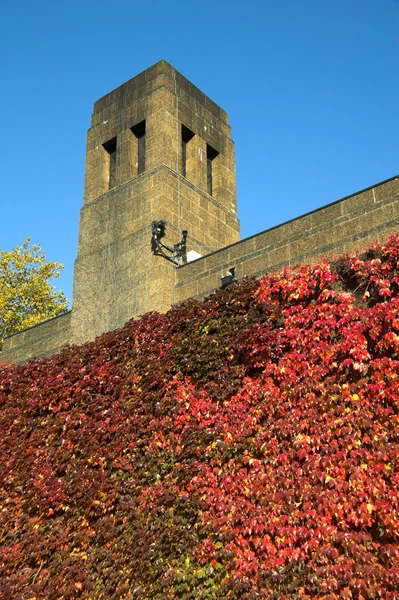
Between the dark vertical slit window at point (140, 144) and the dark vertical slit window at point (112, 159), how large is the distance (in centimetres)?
53

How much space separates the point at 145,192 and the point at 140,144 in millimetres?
1728

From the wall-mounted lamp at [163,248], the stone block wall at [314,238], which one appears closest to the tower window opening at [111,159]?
the wall-mounted lamp at [163,248]

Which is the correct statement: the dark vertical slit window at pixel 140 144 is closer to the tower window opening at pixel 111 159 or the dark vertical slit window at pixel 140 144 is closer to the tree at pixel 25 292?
the tower window opening at pixel 111 159

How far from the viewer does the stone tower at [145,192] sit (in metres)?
11.9

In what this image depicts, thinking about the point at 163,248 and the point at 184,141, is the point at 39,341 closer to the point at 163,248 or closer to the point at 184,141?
the point at 163,248

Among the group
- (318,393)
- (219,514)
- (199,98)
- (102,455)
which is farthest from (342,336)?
(199,98)

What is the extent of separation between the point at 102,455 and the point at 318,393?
10.2ft

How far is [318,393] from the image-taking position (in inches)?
286

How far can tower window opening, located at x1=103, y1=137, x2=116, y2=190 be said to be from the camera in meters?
13.7

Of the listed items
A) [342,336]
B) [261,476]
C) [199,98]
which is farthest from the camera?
[199,98]

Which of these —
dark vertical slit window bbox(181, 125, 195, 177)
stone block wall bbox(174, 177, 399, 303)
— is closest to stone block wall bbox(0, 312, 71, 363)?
stone block wall bbox(174, 177, 399, 303)

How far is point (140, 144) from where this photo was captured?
44.7 feet

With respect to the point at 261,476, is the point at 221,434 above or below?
above

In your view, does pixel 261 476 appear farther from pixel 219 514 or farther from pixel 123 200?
pixel 123 200
